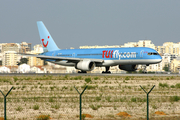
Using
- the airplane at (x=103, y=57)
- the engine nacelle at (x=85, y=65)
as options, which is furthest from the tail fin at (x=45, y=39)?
the engine nacelle at (x=85, y=65)

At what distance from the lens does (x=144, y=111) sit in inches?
768

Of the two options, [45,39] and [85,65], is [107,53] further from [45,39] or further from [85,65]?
[45,39]

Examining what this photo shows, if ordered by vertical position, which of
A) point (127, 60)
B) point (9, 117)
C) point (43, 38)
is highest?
point (43, 38)

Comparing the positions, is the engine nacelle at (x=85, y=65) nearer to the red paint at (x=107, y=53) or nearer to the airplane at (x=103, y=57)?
the airplane at (x=103, y=57)

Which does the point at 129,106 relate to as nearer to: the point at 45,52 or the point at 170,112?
the point at 170,112

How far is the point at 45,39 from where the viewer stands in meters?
64.7

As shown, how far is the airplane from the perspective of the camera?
48375mm

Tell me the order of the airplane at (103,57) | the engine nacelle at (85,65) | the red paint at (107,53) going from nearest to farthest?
the airplane at (103,57) → the red paint at (107,53) → the engine nacelle at (85,65)

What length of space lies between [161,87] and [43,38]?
3744 cm

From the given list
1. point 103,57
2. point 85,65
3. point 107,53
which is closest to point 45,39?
point 85,65

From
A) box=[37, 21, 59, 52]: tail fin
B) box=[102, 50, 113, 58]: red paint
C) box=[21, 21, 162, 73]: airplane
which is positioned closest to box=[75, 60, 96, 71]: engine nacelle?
box=[21, 21, 162, 73]: airplane

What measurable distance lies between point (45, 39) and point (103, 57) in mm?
16154

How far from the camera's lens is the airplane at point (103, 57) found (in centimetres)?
4838

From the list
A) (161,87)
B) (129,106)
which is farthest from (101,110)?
(161,87)
